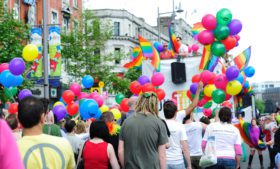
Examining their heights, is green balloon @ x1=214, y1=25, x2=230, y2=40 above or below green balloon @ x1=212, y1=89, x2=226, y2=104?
above

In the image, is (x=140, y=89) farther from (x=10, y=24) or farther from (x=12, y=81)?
(x=10, y=24)

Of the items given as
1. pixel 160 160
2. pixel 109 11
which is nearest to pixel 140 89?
pixel 160 160

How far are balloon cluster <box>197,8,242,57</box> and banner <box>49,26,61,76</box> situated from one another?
25.3 ft

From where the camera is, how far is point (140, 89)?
1248cm

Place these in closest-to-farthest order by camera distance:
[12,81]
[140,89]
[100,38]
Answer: [12,81] → [140,89] → [100,38]

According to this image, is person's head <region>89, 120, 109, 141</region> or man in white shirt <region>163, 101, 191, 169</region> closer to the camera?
person's head <region>89, 120, 109, 141</region>

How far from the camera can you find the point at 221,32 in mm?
10305

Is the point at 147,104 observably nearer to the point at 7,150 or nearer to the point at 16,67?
the point at 7,150

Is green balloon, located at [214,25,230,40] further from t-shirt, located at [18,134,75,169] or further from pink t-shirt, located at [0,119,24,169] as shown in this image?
pink t-shirt, located at [0,119,24,169]

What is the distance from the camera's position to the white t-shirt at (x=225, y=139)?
732cm

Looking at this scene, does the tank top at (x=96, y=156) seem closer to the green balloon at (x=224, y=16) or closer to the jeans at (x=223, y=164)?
Answer: the jeans at (x=223, y=164)

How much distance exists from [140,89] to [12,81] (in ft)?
10.6

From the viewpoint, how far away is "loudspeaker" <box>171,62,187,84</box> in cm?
1527

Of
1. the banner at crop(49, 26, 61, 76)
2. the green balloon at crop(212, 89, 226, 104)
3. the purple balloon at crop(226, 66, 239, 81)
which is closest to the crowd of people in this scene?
the green balloon at crop(212, 89, 226, 104)
